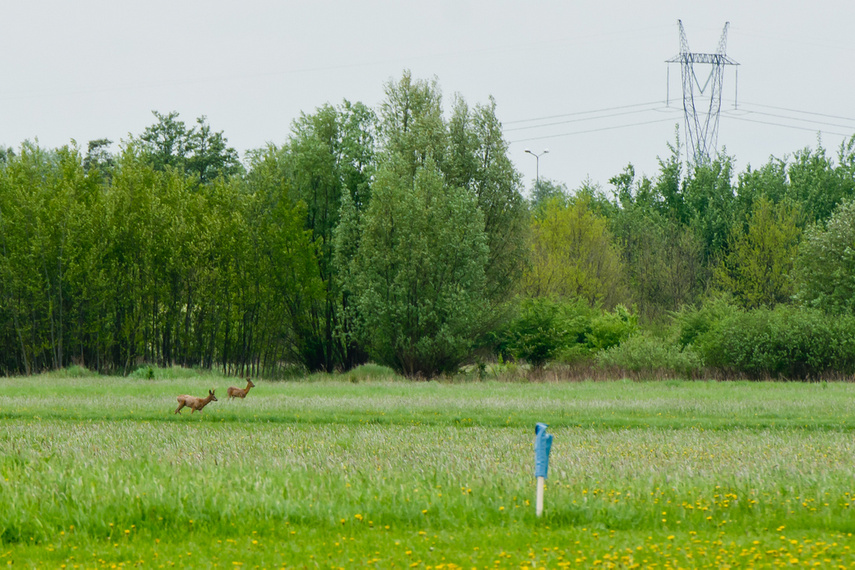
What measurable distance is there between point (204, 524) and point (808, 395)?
23.0 metres

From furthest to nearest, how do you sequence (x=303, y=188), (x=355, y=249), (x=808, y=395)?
(x=303, y=188)
(x=355, y=249)
(x=808, y=395)

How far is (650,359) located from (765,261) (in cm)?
2581

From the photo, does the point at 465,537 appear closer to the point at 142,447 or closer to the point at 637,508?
the point at 637,508

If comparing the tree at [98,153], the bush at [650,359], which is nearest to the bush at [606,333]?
the bush at [650,359]

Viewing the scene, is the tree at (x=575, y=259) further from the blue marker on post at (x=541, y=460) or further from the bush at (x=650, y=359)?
the blue marker on post at (x=541, y=460)

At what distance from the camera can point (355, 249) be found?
4238cm

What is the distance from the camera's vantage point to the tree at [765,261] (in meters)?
57.3

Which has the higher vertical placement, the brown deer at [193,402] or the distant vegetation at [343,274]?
the distant vegetation at [343,274]

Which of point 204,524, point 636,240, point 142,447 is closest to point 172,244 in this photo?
point 142,447

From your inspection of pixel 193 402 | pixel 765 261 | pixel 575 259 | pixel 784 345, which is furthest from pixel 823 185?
pixel 193 402

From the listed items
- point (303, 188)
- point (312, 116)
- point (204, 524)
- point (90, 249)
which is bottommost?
point (204, 524)

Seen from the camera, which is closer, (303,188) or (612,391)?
(612,391)

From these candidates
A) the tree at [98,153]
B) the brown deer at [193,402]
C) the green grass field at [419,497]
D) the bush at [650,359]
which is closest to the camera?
the green grass field at [419,497]

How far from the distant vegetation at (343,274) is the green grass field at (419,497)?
19.4m
